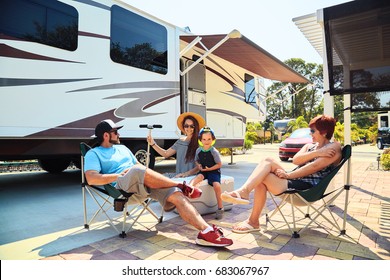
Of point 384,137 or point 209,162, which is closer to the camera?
point 209,162

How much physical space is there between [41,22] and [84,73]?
697mm

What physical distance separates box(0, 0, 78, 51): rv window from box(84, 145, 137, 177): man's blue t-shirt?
69.6 inches

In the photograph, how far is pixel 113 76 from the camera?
3883 millimetres

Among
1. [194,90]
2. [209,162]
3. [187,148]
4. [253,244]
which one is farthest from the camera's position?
[194,90]

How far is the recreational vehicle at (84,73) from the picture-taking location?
305cm

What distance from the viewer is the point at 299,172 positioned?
7.23 ft

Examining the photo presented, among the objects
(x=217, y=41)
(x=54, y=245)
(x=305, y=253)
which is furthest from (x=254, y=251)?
(x=217, y=41)

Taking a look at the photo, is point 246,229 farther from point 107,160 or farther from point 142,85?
point 142,85

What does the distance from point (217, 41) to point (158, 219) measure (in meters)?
3.40

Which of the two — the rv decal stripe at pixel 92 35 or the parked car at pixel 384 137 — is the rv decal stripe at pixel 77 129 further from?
the parked car at pixel 384 137

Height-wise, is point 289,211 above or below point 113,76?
below

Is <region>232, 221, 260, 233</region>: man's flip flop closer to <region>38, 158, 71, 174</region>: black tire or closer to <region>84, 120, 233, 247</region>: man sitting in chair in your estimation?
<region>84, 120, 233, 247</region>: man sitting in chair

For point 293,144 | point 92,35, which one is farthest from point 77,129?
point 293,144
